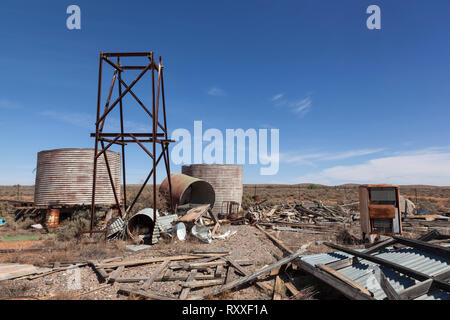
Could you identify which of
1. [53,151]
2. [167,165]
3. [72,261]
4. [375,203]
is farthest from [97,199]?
[375,203]

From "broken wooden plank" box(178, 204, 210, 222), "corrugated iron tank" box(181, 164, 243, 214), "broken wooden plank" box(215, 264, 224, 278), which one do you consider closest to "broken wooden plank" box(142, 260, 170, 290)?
"broken wooden plank" box(215, 264, 224, 278)

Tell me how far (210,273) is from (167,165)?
6.55 m

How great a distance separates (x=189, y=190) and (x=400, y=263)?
1378 centimetres

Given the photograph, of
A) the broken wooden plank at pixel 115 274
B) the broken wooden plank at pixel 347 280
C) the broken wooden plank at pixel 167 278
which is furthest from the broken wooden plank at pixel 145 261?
the broken wooden plank at pixel 347 280

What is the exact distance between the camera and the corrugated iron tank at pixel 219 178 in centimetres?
1775

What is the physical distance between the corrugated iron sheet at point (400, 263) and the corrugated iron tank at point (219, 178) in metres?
11.6

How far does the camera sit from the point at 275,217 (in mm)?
17203

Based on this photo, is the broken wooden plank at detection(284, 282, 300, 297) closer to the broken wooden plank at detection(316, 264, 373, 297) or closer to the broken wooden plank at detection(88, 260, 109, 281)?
the broken wooden plank at detection(316, 264, 373, 297)

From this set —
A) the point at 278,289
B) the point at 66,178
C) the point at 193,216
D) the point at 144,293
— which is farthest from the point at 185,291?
the point at 66,178

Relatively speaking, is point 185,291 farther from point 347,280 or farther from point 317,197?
point 317,197

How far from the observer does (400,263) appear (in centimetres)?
552

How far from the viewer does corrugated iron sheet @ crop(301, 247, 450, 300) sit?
446 cm
